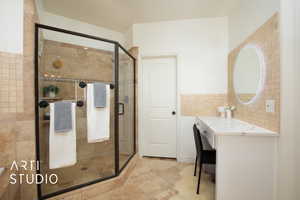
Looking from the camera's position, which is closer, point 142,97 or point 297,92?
point 297,92

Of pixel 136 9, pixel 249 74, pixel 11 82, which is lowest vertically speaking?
pixel 11 82

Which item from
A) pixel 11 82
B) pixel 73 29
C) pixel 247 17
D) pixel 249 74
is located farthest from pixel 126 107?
pixel 247 17

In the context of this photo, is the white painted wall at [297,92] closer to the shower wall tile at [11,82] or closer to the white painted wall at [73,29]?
the white painted wall at [73,29]

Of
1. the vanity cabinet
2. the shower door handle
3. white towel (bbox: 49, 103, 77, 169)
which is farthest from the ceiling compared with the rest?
the vanity cabinet

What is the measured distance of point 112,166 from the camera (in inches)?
72.7

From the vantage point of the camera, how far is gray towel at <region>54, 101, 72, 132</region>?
1318 mm

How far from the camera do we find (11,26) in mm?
1178

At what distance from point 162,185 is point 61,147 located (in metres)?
1.37

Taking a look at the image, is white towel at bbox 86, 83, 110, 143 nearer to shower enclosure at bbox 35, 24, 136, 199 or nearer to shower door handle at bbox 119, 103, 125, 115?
shower enclosure at bbox 35, 24, 136, 199

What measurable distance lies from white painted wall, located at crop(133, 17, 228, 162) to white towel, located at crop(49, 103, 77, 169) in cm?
178

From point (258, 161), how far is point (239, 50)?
1521 mm

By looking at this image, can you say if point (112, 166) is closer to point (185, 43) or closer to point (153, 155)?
point (153, 155)

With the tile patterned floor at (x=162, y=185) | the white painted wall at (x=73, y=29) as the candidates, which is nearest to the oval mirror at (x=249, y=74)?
the tile patterned floor at (x=162, y=185)

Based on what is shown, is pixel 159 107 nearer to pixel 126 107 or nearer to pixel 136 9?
pixel 126 107
